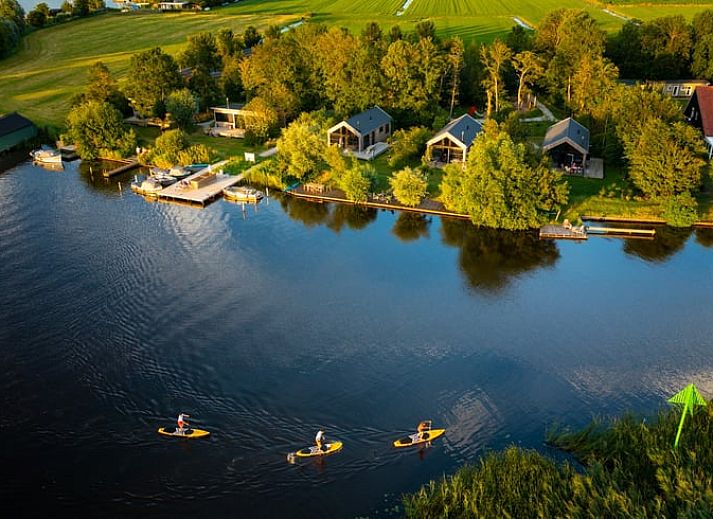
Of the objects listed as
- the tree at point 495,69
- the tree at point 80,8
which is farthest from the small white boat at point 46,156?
the tree at point 80,8

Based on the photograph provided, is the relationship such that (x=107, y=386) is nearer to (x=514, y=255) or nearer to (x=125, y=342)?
(x=125, y=342)

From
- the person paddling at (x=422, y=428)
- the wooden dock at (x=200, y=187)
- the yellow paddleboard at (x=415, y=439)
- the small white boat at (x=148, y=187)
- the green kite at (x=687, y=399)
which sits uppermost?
the small white boat at (x=148, y=187)

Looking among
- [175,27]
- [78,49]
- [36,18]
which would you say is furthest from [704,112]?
[36,18]

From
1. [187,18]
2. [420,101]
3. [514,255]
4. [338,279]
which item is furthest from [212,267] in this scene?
[187,18]

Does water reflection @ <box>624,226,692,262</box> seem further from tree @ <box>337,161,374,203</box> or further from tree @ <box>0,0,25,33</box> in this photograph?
tree @ <box>0,0,25,33</box>

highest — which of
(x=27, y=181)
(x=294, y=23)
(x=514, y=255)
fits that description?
(x=294, y=23)

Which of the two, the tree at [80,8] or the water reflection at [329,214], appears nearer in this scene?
the water reflection at [329,214]

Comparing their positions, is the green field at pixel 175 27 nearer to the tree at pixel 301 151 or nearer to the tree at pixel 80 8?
the tree at pixel 80 8
